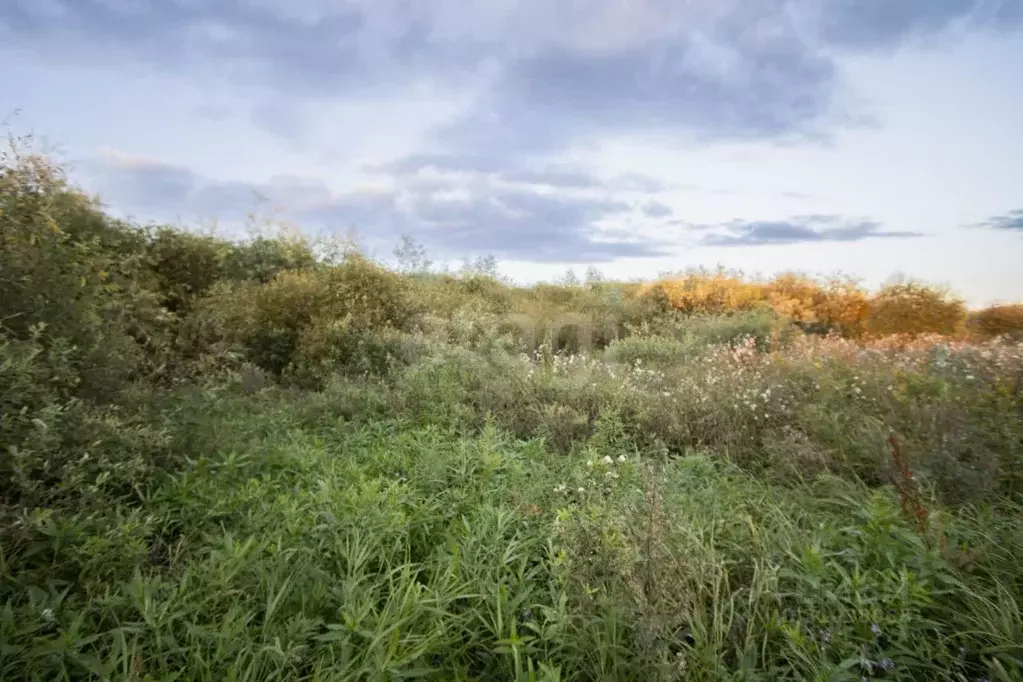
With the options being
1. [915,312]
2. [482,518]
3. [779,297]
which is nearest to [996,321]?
[915,312]

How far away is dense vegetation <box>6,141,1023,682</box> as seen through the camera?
2484mm

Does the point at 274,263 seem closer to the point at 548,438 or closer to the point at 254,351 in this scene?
the point at 254,351

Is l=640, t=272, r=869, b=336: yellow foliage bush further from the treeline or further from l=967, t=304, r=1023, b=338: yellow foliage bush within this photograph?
l=967, t=304, r=1023, b=338: yellow foliage bush

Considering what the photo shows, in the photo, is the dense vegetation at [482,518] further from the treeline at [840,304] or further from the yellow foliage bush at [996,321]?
the treeline at [840,304]

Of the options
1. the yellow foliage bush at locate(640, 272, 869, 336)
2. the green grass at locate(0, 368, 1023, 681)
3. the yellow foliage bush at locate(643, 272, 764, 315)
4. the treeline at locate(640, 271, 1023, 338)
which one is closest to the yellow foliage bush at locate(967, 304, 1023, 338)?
the treeline at locate(640, 271, 1023, 338)

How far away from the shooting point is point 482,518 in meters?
3.38

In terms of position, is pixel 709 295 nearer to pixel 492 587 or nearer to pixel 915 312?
pixel 915 312

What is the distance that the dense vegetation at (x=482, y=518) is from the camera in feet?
8.15

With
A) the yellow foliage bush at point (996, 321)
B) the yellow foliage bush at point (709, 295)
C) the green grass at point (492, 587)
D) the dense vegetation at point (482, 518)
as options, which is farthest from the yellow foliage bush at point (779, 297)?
the green grass at point (492, 587)

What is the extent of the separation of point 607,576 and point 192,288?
8545 mm

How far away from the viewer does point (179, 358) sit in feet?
19.3

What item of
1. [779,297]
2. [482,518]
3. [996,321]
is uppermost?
[779,297]

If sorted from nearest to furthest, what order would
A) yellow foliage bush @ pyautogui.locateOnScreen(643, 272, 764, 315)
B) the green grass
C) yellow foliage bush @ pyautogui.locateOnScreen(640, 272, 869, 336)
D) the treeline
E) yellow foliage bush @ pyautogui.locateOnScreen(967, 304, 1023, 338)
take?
the green grass → yellow foliage bush @ pyautogui.locateOnScreen(967, 304, 1023, 338) → the treeline → yellow foliage bush @ pyautogui.locateOnScreen(640, 272, 869, 336) → yellow foliage bush @ pyautogui.locateOnScreen(643, 272, 764, 315)

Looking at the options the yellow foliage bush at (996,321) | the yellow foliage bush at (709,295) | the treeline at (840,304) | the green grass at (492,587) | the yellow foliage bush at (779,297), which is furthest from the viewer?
the yellow foliage bush at (709,295)
